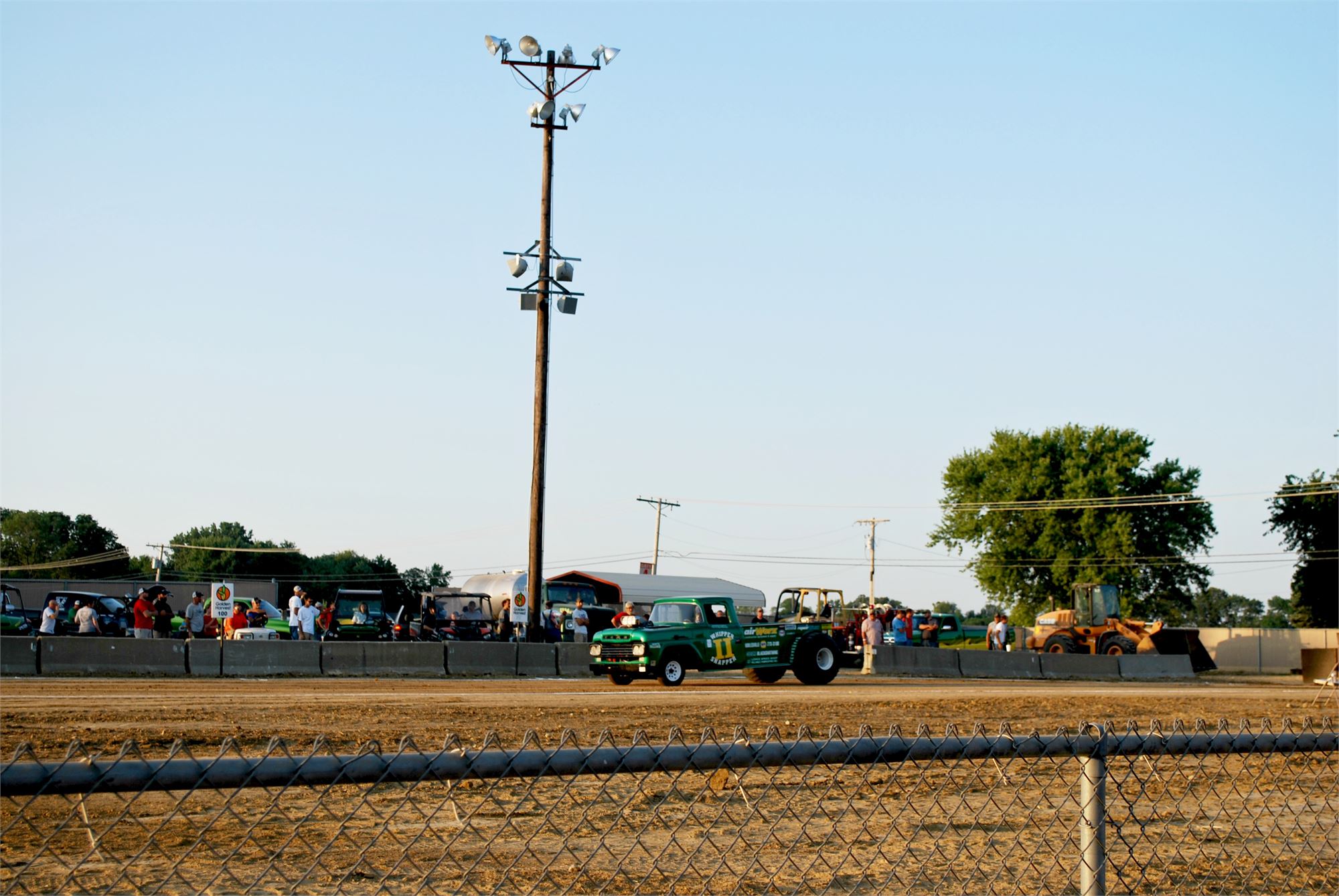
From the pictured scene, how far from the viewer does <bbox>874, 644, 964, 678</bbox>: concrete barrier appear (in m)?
32.4

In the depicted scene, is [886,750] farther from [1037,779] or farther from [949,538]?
[949,538]

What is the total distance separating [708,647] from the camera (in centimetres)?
2544

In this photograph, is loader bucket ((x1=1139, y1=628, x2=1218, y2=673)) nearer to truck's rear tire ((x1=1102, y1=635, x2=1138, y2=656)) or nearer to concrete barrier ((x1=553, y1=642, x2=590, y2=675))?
truck's rear tire ((x1=1102, y1=635, x2=1138, y2=656))

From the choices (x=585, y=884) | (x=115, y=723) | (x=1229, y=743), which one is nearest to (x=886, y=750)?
(x=1229, y=743)

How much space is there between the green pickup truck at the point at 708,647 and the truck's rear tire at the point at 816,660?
0.04 ft

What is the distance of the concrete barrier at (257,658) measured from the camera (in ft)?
80.8

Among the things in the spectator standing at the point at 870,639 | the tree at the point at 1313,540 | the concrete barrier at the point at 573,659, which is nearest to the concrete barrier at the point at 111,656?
the concrete barrier at the point at 573,659

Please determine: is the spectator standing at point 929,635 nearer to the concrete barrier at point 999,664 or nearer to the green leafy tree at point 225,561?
the concrete barrier at point 999,664

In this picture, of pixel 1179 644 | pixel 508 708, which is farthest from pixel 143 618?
pixel 1179 644

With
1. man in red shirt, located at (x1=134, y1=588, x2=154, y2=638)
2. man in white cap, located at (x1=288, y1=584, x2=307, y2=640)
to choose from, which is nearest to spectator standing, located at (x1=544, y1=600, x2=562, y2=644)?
man in white cap, located at (x1=288, y1=584, x2=307, y2=640)

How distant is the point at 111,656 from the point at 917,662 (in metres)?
18.8

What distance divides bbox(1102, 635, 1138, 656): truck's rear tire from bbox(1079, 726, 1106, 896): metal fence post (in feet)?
122

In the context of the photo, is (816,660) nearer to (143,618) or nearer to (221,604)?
(143,618)

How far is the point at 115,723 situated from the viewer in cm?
1366
